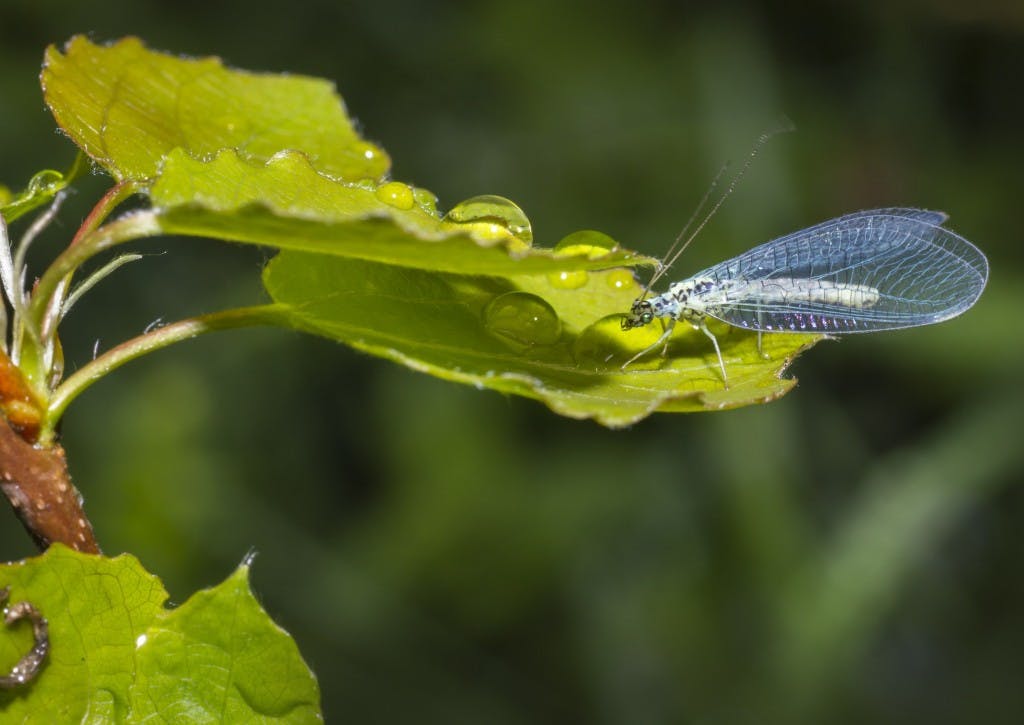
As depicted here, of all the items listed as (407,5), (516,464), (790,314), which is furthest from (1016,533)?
(407,5)

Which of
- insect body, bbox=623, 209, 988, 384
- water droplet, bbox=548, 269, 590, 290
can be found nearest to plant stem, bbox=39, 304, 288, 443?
water droplet, bbox=548, 269, 590, 290

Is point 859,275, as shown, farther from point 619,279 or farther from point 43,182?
point 43,182

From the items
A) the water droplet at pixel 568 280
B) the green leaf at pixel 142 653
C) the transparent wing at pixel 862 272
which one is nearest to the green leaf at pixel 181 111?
the water droplet at pixel 568 280

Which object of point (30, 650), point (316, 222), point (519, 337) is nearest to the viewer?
point (316, 222)

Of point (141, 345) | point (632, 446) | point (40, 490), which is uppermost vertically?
point (141, 345)

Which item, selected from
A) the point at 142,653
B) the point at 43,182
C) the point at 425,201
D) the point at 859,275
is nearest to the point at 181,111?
the point at 43,182

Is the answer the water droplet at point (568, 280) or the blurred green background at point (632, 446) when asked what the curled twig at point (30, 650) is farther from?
the blurred green background at point (632, 446)

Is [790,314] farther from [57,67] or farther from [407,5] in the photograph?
[407,5]
